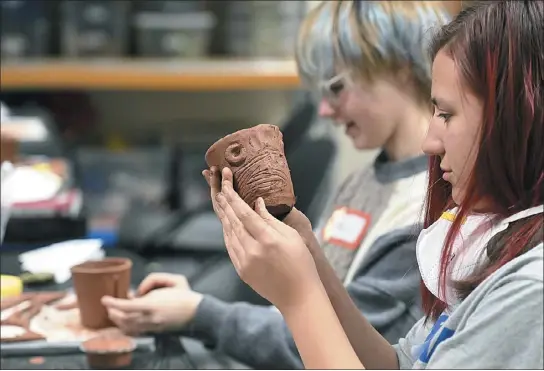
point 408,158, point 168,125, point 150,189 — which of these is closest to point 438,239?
point 408,158

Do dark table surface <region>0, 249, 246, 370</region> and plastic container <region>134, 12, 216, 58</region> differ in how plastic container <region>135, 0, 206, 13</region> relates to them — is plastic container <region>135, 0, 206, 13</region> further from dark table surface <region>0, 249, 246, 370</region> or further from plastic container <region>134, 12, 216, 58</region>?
dark table surface <region>0, 249, 246, 370</region>

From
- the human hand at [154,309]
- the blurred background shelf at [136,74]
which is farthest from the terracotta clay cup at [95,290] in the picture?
the blurred background shelf at [136,74]

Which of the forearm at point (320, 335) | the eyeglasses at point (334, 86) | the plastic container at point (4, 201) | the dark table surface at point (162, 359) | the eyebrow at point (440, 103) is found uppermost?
the eyebrow at point (440, 103)

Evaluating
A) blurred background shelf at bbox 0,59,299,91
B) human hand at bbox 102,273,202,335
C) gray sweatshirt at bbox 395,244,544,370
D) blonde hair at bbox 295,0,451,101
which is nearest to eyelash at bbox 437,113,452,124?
gray sweatshirt at bbox 395,244,544,370

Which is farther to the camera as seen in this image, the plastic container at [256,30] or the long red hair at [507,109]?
the plastic container at [256,30]

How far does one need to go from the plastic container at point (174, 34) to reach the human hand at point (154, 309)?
133 cm

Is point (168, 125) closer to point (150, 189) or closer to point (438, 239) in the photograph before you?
point (150, 189)

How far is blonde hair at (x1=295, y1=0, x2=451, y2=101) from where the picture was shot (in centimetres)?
94

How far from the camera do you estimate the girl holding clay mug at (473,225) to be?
0.50m

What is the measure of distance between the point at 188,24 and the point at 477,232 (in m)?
1.82

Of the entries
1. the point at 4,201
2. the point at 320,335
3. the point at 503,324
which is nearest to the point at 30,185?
the point at 4,201

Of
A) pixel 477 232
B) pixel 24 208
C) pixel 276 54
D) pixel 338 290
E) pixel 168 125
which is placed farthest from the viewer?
pixel 168 125

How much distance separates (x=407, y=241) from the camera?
2.59 ft

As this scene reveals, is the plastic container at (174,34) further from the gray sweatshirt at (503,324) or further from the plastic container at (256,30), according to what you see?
the gray sweatshirt at (503,324)
